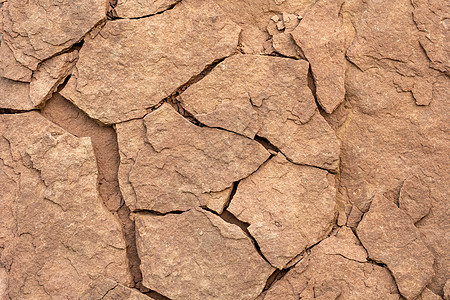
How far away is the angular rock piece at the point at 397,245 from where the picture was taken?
1.77 m

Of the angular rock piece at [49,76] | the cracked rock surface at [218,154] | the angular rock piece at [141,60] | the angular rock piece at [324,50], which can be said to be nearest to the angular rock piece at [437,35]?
the cracked rock surface at [218,154]

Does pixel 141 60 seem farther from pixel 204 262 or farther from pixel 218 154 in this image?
pixel 204 262

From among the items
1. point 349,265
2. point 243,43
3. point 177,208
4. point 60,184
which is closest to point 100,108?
point 60,184

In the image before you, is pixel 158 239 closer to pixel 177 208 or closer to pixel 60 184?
pixel 177 208

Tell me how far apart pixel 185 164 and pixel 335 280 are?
0.72m

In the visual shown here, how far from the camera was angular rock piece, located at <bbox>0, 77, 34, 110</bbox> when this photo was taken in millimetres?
1841

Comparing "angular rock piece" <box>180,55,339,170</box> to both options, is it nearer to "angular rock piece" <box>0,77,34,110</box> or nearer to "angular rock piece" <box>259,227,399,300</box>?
"angular rock piece" <box>259,227,399,300</box>

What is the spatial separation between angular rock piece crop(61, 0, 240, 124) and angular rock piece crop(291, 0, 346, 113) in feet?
0.94

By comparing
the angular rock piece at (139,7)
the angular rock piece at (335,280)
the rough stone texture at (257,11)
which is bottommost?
the angular rock piece at (335,280)

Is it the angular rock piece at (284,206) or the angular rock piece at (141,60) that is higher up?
the angular rock piece at (141,60)

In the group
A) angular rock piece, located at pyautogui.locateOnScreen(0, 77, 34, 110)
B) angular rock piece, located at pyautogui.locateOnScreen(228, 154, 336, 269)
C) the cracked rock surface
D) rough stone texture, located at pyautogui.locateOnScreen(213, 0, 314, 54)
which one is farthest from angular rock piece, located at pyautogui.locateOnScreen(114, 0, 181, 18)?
angular rock piece, located at pyautogui.locateOnScreen(228, 154, 336, 269)

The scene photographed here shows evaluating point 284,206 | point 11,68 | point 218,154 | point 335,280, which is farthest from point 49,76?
point 335,280

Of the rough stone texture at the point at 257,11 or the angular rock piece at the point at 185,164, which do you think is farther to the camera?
the rough stone texture at the point at 257,11

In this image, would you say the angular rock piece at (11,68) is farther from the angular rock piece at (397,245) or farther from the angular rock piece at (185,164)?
the angular rock piece at (397,245)
